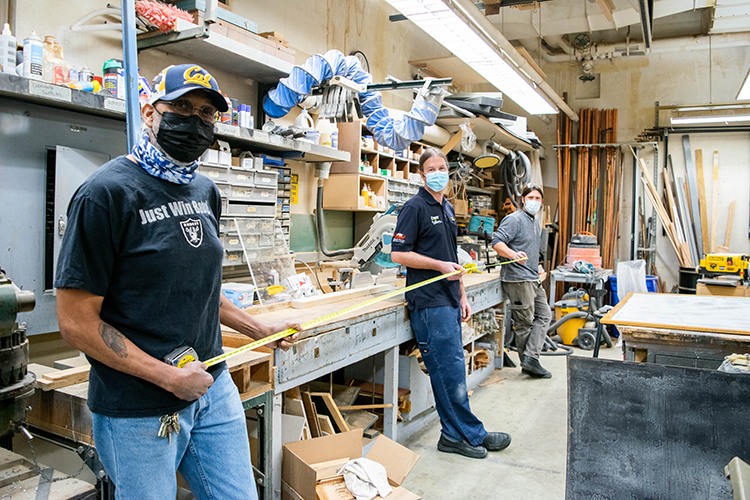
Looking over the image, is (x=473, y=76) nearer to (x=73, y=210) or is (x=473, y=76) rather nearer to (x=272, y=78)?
(x=272, y=78)

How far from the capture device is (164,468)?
Answer: 4.30 ft

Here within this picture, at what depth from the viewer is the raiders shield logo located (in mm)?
1346

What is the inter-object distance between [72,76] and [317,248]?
2.55 metres

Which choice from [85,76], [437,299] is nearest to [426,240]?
[437,299]

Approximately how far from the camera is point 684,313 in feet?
9.68

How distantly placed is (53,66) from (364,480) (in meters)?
2.23

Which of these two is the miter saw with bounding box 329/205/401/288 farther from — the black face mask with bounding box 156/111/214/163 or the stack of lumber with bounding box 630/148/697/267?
the stack of lumber with bounding box 630/148/697/267

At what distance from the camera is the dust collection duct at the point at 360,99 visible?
3467 mm

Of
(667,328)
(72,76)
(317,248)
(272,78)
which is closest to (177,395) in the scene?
(72,76)

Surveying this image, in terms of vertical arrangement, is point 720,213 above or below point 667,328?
above

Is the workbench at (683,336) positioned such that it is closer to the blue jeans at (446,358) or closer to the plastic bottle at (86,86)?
the blue jeans at (446,358)

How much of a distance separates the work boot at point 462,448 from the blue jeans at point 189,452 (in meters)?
1.92

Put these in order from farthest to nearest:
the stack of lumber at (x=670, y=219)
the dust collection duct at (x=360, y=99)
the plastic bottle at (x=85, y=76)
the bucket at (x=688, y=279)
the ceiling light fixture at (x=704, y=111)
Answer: the stack of lumber at (x=670, y=219) < the ceiling light fixture at (x=704, y=111) < the bucket at (x=688, y=279) < the dust collection duct at (x=360, y=99) < the plastic bottle at (x=85, y=76)

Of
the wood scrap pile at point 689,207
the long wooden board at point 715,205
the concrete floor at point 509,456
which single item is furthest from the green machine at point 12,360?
the long wooden board at point 715,205
